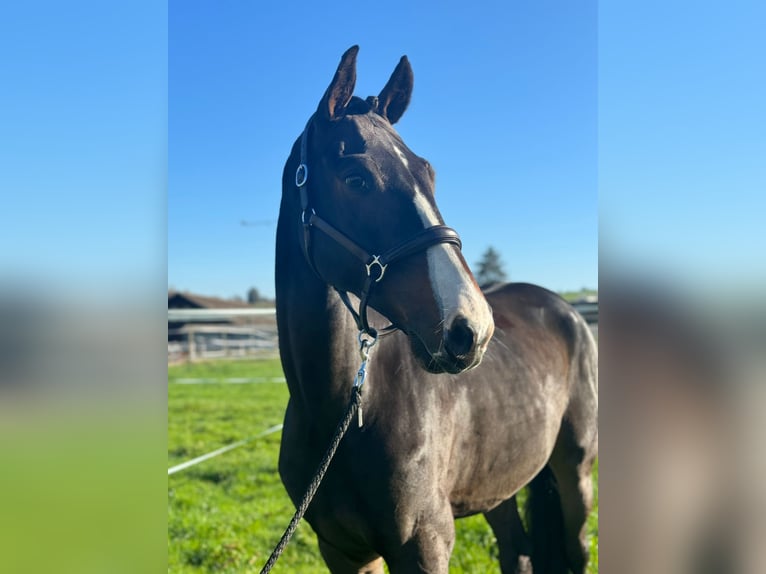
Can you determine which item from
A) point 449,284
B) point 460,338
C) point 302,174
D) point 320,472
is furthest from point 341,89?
point 320,472

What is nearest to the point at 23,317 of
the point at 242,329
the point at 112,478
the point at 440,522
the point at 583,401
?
the point at 112,478

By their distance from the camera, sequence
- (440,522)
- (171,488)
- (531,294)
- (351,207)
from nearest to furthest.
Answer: (351,207)
(440,522)
(531,294)
(171,488)

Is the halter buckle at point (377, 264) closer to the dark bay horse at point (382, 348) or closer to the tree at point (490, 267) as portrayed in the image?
the dark bay horse at point (382, 348)

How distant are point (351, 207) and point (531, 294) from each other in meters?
1.85

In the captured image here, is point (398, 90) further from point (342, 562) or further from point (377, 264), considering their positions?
point (342, 562)

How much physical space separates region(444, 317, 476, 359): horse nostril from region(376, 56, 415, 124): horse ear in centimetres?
86

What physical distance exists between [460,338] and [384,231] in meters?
0.37

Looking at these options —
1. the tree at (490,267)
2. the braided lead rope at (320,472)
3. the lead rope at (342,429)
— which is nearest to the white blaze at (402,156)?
the lead rope at (342,429)

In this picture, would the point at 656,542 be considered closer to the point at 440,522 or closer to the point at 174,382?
the point at 440,522

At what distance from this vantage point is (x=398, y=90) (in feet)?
6.15

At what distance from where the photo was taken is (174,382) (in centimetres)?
1071

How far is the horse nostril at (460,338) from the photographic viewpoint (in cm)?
130

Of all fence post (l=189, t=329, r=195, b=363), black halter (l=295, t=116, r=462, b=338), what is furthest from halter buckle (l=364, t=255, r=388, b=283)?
fence post (l=189, t=329, r=195, b=363)

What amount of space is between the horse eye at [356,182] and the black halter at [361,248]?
13 centimetres
